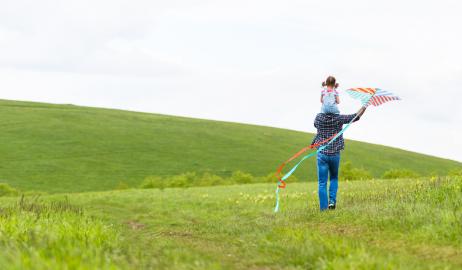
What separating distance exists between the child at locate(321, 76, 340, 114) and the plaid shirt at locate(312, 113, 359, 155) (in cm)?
19

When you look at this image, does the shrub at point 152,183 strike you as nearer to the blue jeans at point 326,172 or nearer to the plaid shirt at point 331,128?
the blue jeans at point 326,172

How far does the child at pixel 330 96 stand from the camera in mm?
13957

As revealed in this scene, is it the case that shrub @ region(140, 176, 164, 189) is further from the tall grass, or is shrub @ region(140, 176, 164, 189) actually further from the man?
the man

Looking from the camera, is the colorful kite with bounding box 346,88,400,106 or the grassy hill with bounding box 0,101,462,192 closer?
the colorful kite with bounding box 346,88,400,106

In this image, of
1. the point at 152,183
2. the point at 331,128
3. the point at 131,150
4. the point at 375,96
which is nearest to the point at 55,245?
the point at 331,128

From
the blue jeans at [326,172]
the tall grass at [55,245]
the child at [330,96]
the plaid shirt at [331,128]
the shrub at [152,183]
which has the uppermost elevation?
the child at [330,96]

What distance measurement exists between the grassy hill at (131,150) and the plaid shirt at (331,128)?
133 feet

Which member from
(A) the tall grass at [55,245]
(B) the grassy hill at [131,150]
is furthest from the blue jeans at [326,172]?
(B) the grassy hill at [131,150]

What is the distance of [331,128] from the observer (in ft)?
47.5

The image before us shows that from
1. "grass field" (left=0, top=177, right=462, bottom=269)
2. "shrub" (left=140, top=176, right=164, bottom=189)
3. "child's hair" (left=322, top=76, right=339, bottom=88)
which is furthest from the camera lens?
"shrub" (left=140, top=176, right=164, bottom=189)

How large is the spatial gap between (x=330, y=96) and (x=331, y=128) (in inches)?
34.5

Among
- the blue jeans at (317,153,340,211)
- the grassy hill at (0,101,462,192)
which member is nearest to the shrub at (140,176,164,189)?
the grassy hill at (0,101,462,192)

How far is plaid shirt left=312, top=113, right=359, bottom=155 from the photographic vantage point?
14.4 m

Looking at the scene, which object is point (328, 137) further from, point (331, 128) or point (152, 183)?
point (152, 183)
